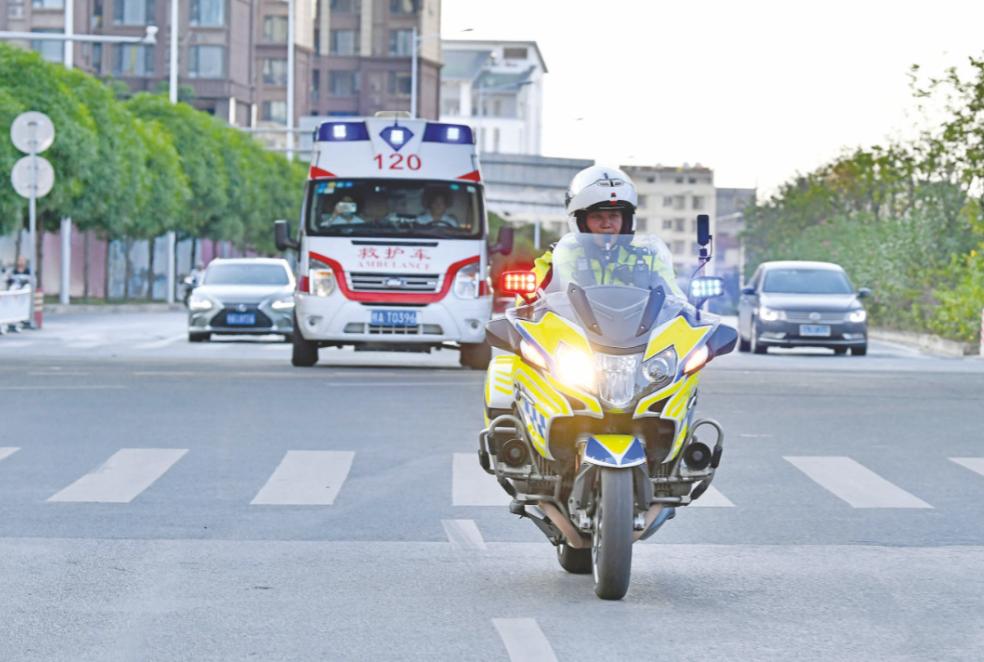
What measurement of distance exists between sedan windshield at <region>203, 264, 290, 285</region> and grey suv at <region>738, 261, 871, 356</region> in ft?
25.6

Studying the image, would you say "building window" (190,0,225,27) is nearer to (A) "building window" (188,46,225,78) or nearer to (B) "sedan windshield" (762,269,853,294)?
(A) "building window" (188,46,225,78)

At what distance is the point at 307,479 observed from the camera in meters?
13.8

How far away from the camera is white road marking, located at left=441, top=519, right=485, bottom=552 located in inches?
419

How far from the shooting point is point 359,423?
1822 centimetres

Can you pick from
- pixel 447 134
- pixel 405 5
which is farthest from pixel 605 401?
pixel 405 5

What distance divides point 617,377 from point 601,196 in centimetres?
94

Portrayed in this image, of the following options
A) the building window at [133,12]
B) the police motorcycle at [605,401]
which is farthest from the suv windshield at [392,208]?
the building window at [133,12]

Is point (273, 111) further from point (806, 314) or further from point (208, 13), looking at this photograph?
point (806, 314)

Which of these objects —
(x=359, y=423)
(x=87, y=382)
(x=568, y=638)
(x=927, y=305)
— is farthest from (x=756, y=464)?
(x=927, y=305)

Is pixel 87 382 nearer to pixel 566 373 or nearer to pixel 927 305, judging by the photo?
Answer: pixel 566 373

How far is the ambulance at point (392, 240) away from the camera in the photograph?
87.0 ft

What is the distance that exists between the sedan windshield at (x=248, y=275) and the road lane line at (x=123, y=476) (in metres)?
22.0

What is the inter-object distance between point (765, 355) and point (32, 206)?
14637 mm

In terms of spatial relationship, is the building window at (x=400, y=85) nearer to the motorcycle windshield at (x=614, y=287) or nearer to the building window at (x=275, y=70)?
the building window at (x=275, y=70)
